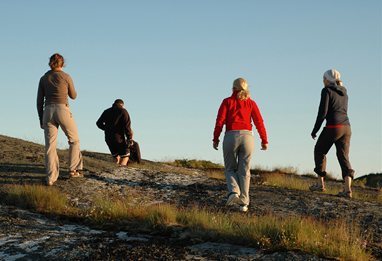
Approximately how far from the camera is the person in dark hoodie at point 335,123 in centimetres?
1041

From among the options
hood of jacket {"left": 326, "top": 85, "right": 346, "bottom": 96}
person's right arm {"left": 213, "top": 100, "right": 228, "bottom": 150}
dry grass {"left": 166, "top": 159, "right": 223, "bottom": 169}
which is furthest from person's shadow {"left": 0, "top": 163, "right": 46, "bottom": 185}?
dry grass {"left": 166, "top": 159, "right": 223, "bottom": 169}

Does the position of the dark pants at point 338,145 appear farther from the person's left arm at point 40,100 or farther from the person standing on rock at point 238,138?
the person's left arm at point 40,100

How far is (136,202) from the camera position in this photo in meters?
9.48

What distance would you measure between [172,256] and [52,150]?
16.2 ft

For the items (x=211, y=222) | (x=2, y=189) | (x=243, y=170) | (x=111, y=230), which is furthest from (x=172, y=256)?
(x=2, y=189)

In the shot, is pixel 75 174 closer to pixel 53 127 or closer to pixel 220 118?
pixel 53 127

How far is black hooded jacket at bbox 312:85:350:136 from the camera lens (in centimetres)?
1038

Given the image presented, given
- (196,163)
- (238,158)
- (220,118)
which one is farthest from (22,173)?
(196,163)

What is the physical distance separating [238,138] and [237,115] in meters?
0.39

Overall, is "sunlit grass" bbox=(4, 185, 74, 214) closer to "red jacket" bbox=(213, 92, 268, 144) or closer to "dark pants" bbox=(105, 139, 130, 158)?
"red jacket" bbox=(213, 92, 268, 144)

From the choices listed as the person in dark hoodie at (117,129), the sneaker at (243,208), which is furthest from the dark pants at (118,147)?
the sneaker at (243,208)

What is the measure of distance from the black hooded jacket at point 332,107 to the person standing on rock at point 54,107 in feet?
15.7

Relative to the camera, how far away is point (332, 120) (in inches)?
412

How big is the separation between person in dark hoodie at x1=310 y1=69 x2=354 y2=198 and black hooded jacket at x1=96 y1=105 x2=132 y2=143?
17.1 feet
